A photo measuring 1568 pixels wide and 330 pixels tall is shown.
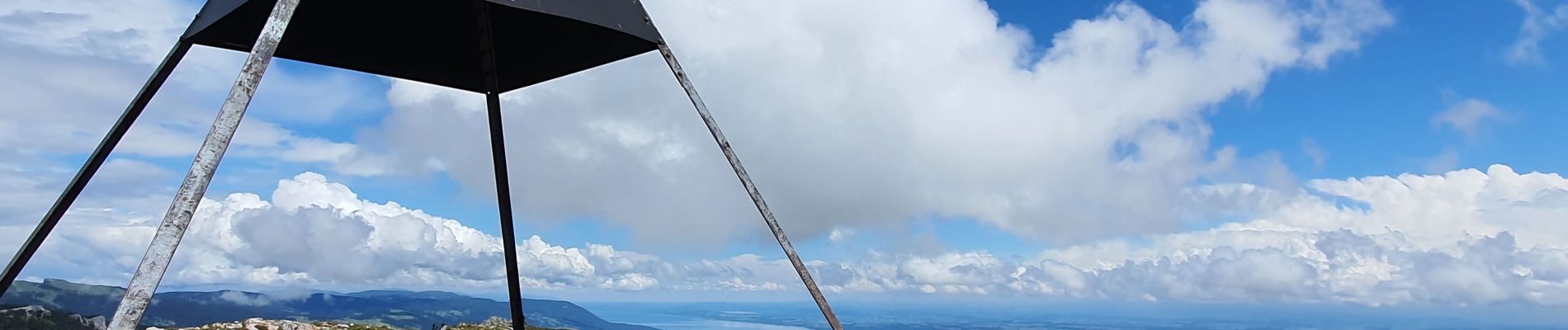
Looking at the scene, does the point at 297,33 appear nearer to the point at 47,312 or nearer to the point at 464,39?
the point at 464,39

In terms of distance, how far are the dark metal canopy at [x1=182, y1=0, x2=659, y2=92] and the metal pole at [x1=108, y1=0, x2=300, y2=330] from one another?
427 cm

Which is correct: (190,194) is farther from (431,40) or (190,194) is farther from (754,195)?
(431,40)

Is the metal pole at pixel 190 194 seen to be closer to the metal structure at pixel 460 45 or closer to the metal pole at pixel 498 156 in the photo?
the metal structure at pixel 460 45

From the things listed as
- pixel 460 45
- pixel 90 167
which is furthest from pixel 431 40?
pixel 90 167

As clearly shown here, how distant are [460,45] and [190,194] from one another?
6.83 metres

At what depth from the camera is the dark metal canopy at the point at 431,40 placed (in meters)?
10.8

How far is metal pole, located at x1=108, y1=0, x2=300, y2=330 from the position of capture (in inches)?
216

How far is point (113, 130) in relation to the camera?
9.27m

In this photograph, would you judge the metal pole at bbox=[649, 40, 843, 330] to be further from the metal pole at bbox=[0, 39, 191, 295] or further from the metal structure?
the metal pole at bbox=[0, 39, 191, 295]

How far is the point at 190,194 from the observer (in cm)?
570

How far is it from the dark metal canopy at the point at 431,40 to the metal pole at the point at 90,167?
0.77 m

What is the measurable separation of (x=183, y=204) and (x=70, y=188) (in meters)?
4.50

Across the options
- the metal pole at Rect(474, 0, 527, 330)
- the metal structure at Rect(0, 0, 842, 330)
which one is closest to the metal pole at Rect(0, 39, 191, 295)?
the metal structure at Rect(0, 0, 842, 330)

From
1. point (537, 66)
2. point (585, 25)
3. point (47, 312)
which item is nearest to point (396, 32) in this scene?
point (537, 66)
